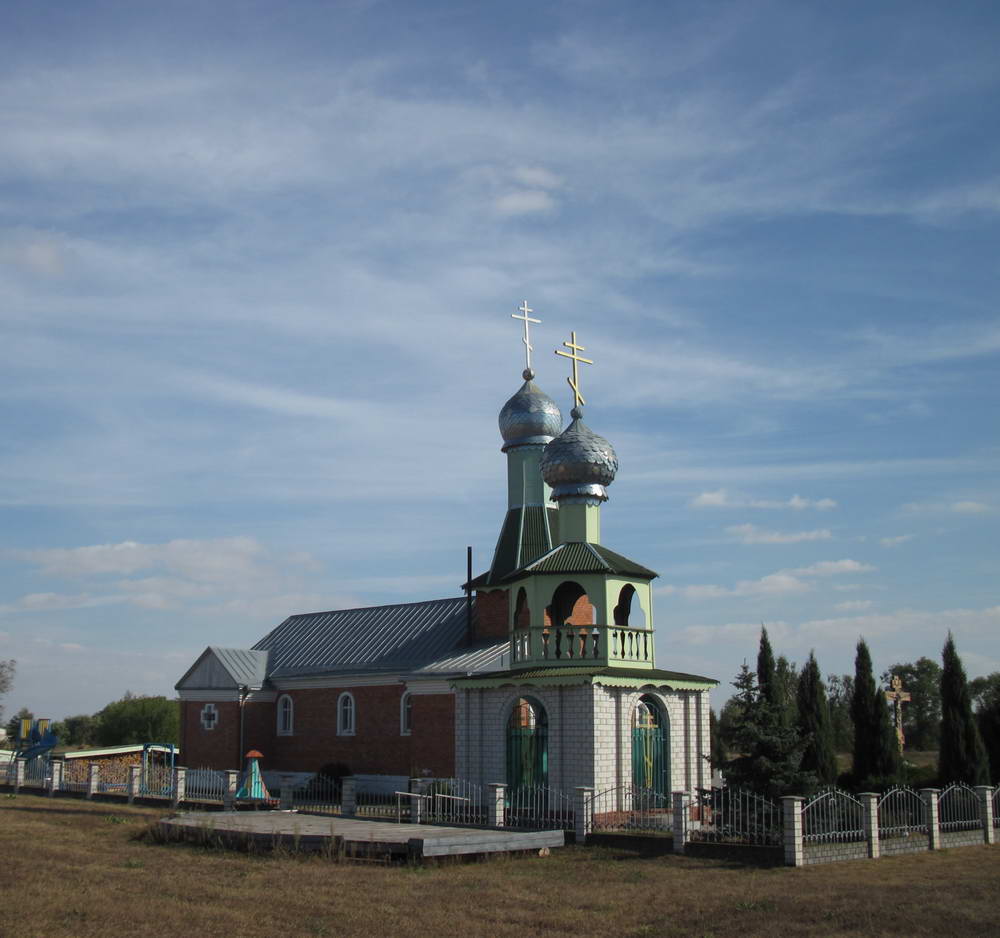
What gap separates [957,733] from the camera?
29094 mm

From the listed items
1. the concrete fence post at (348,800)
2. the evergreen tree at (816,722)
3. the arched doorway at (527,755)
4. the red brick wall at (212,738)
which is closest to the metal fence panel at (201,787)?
the red brick wall at (212,738)

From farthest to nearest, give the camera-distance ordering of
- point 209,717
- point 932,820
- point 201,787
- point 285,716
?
point 209,717
point 285,716
point 201,787
point 932,820

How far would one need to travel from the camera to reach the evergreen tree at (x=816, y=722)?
3102cm

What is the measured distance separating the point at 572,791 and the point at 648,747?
2408 millimetres

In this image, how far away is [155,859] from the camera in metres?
18.2

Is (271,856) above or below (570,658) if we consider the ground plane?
below

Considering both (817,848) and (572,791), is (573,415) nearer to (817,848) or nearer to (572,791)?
(572,791)

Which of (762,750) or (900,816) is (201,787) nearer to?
(762,750)

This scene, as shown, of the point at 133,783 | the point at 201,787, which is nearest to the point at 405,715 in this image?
the point at 201,787

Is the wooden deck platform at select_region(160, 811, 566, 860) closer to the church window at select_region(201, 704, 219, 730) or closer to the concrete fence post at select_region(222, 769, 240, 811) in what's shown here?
the concrete fence post at select_region(222, 769, 240, 811)

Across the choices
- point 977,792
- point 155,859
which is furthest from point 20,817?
point 977,792

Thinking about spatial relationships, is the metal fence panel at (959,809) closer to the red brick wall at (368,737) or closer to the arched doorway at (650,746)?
the arched doorway at (650,746)

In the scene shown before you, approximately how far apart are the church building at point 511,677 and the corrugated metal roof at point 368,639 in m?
0.07

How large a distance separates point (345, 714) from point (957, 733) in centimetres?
1683
